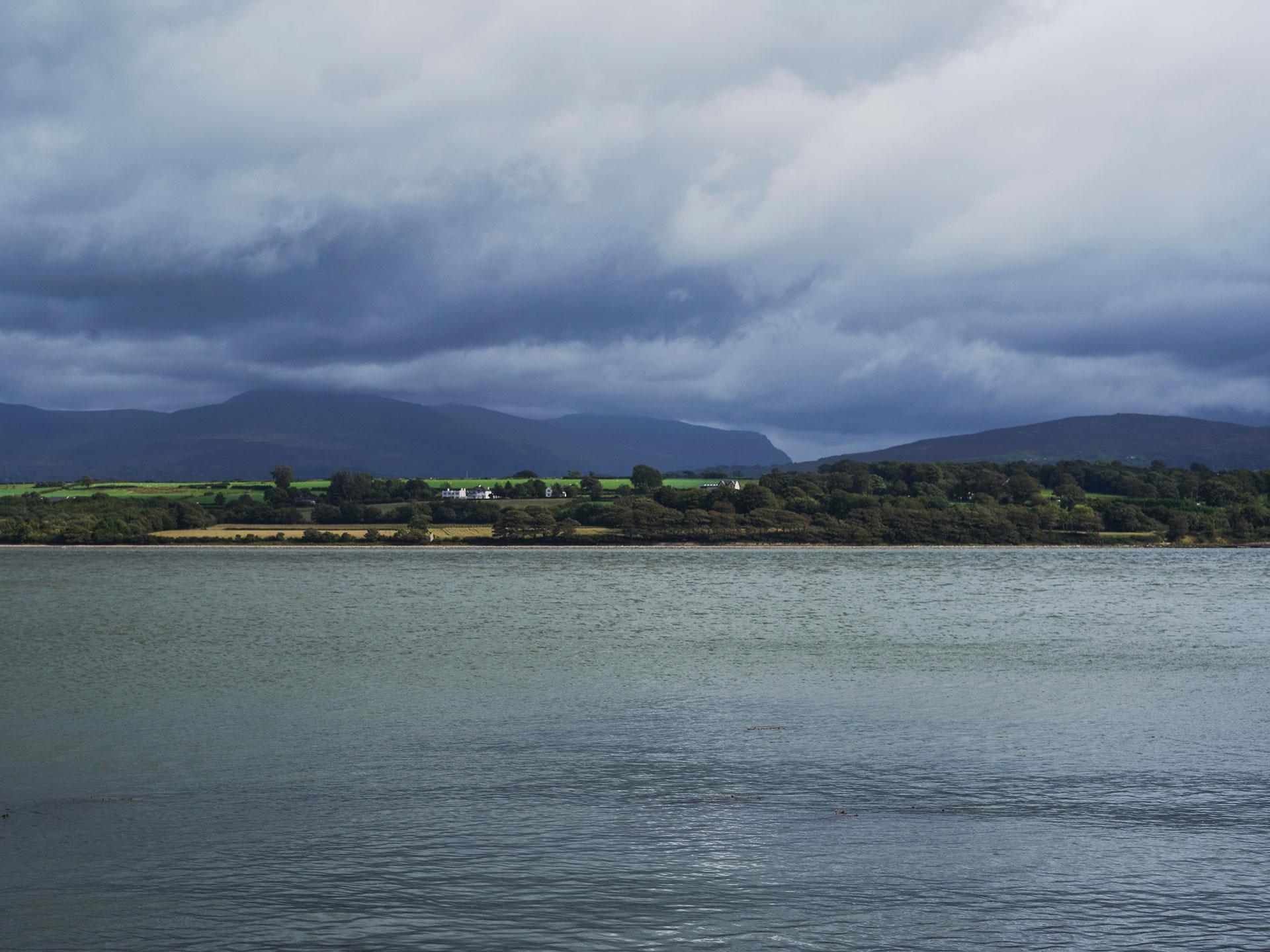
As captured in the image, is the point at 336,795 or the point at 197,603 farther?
the point at 197,603

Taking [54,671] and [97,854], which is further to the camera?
[54,671]

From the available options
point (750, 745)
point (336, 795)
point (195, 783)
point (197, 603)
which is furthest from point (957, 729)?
point (197, 603)

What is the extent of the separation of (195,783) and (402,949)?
1114 cm

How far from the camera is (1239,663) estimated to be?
4750 cm

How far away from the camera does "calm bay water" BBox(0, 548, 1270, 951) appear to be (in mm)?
16094

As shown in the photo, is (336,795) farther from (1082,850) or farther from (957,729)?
(957,729)

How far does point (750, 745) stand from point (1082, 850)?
10.6 meters

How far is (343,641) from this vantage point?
189 ft

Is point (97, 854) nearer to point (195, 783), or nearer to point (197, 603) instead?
point (195, 783)

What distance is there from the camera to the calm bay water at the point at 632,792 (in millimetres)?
16094

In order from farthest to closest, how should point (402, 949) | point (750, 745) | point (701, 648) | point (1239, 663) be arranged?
point (701, 648)
point (1239, 663)
point (750, 745)
point (402, 949)

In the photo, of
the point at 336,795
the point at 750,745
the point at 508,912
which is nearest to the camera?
the point at 508,912

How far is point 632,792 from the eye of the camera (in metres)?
23.5

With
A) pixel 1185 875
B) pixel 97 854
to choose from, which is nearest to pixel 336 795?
pixel 97 854
